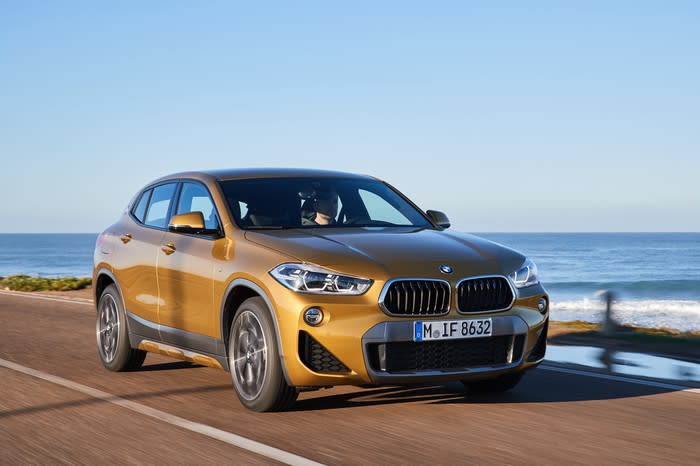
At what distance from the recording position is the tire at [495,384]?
24.6 feet

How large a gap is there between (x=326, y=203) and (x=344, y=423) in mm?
2126

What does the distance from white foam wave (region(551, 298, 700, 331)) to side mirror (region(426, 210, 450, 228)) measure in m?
15.1

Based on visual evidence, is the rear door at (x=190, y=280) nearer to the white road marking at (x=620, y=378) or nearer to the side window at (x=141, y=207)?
the side window at (x=141, y=207)

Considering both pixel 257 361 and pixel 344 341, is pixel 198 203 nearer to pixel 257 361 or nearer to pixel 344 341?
pixel 257 361

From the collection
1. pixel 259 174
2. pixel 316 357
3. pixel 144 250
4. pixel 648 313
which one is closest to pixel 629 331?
pixel 259 174

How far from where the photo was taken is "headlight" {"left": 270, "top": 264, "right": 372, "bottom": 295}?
6.37 metres

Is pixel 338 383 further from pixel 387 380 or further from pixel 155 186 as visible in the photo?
pixel 155 186

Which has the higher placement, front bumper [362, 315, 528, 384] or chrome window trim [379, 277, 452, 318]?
chrome window trim [379, 277, 452, 318]

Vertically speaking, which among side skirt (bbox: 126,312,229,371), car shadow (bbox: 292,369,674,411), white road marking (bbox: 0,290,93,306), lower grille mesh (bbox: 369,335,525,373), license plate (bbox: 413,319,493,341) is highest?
license plate (bbox: 413,319,493,341)

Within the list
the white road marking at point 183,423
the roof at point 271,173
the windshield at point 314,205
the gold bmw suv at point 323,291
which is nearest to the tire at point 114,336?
the gold bmw suv at point 323,291

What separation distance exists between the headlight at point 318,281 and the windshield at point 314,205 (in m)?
1.01

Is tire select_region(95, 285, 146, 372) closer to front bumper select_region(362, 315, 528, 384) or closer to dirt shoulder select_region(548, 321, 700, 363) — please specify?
front bumper select_region(362, 315, 528, 384)

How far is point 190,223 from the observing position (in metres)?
7.44

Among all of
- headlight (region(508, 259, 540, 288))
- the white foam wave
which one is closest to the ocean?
the white foam wave
